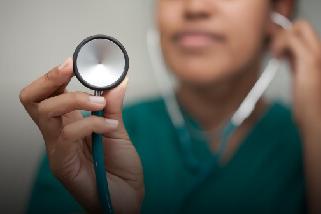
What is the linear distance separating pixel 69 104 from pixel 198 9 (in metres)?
0.39

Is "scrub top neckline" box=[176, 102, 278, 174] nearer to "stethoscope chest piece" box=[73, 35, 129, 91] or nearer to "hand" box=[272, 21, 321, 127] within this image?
"hand" box=[272, 21, 321, 127]

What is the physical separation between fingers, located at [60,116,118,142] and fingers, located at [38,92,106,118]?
0.06 feet

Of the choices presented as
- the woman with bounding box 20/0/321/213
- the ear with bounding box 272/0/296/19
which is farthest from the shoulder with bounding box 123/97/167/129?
the ear with bounding box 272/0/296/19

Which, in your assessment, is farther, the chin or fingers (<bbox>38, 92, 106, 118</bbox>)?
the chin

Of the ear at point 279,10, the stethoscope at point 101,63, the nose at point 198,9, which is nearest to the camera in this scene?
the stethoscope at point 101,63

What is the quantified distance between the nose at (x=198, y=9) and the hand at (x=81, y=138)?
0.33 meters

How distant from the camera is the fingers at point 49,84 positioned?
1.76ft

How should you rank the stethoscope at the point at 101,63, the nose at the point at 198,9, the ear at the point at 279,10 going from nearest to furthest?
the stethoscope at the point at 101,63 < the nose at the point at 198,9 < the ear at the point at 279,10

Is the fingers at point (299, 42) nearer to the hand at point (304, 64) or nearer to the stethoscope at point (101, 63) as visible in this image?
the hand at point (304, 64)

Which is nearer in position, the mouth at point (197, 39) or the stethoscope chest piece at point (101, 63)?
the stethoscope chest piece at point (101, 63)

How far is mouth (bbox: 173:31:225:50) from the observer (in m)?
0.85

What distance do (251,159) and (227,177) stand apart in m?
0.07

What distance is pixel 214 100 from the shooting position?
99 cm

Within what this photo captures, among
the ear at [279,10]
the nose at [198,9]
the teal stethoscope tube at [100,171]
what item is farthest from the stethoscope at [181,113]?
the teal stethoscope tube at [100,171]
